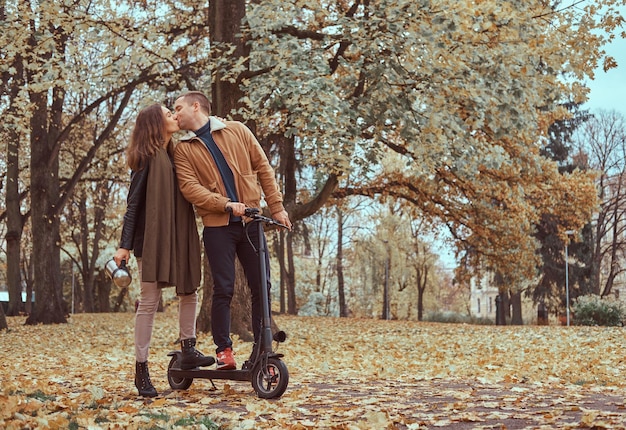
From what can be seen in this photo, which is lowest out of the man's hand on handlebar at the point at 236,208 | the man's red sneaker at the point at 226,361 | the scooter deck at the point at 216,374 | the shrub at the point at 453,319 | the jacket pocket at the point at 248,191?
the shrub at the point at 453,319

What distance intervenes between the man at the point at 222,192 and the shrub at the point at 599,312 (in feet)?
73.0

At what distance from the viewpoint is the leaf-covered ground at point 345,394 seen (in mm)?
4461

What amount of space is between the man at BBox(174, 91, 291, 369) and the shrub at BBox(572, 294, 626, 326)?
22.2 m

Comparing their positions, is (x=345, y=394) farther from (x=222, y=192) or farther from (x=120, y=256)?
(x=120, y=256)

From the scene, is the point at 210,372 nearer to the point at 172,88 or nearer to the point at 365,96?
the point at 365,96

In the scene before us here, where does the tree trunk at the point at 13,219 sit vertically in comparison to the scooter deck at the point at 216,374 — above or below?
above

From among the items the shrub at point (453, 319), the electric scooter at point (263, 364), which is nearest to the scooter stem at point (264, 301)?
the electric scooter at point (263, 364)

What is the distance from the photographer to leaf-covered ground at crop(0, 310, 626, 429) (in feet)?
14.6

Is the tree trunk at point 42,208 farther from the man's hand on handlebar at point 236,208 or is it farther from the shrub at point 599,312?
the man's hand on handlebar at point 236,208

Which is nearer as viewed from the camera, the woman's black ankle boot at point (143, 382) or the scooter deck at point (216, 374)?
the scooter deck at point (216, 374)

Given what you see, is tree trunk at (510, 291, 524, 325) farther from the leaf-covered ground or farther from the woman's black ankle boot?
the woman's black ankle boot

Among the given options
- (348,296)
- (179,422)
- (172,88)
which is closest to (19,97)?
(172,88)

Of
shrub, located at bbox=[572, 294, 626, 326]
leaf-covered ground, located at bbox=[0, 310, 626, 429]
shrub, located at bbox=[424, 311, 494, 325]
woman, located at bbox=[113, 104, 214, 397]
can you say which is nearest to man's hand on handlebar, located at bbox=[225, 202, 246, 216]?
woman, located at bbox=[113, 104, 214, 397]

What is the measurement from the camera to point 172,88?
1673 centimetres
